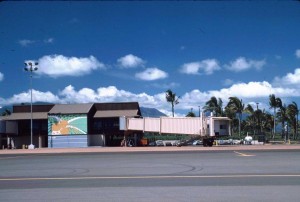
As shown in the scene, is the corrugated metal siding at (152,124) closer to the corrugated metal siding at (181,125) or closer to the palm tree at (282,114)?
the corrugated metal siding at (181,125)

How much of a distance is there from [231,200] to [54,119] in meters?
65.9

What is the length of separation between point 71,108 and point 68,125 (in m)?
4.43

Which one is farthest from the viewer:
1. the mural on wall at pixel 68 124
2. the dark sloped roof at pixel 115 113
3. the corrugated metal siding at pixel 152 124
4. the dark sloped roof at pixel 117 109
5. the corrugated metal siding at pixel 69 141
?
the dark sloped roof at pixel 117 109

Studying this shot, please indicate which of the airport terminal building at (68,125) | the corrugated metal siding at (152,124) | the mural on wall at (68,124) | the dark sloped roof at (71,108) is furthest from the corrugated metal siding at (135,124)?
the dark sloped roof at (71,108)

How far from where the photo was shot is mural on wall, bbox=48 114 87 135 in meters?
73.4

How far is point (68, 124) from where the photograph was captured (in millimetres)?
73562

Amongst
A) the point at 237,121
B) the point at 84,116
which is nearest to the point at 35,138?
the point at 84,116

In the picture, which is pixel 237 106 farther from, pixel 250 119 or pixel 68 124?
pixel 68 124

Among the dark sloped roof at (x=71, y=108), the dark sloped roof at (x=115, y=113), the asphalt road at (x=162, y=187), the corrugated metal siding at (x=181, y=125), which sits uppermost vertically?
the dark sloped roof at (x=71, y=108)

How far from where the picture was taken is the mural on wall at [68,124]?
73.4m

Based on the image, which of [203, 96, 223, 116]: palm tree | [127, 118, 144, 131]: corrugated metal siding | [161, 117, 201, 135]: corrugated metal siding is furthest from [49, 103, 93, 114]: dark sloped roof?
[203, 96, 223, 116]: palm tree

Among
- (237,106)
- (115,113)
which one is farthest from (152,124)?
(237,106)

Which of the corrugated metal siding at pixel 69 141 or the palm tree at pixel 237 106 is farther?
Answer: the palm tree at pixel 237 106

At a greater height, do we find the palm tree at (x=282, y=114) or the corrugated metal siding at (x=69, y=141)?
the palm tree at (x=282, y=114)
